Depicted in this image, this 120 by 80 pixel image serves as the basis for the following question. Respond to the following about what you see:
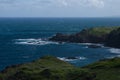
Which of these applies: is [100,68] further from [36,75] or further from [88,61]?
[88,61]

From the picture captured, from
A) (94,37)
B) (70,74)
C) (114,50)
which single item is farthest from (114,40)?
(70,74)

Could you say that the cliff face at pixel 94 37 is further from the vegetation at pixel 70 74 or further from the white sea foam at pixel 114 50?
the vegetation at pixel 70 74

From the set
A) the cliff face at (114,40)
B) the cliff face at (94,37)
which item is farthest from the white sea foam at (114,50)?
the cliff face at (94,37)

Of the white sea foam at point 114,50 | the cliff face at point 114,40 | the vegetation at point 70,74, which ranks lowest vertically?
the white sea foam at point 114,50

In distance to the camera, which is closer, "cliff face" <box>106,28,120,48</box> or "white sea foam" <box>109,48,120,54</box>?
"white sea foam" <box>109,48,120,54</box>

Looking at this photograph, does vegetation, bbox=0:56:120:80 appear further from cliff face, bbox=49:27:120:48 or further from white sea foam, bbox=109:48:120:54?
cliff face, bbox=49:27:120:48

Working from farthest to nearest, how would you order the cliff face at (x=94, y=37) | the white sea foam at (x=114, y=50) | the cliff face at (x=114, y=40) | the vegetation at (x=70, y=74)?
the cliff face at (x=94, y=37) < the cliff face at (x=114, y=40) < the white sea foam at (x=114, y=50) < the vegetation at (x=70, y=74)

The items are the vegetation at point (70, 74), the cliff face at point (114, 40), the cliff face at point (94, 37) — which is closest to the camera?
the vegetation at point (70, 74)

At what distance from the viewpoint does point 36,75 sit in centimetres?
6088

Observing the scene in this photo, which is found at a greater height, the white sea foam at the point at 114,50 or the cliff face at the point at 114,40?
the cliff face at the point at 114,40

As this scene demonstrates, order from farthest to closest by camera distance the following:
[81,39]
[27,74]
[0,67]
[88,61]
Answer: [81,39] → [88,61] → [0,67] → [27,74]

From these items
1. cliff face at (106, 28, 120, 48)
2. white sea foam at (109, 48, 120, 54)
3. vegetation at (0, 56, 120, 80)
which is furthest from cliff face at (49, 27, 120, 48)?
vegetation at (0, 56, 120, 80)

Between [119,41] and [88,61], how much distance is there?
43.0 metres

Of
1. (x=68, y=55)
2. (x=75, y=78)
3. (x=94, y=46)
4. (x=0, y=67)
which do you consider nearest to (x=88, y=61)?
(x=68, y=55)
